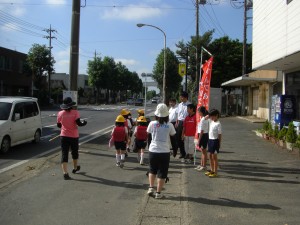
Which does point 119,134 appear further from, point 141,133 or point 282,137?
point 282,137

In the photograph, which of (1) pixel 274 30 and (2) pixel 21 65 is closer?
(1) pixel 274 30

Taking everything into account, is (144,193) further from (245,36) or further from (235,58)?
(235,58)

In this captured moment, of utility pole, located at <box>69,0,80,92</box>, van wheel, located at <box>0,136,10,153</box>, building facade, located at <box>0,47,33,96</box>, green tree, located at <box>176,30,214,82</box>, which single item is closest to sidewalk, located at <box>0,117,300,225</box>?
van wheel, located at <box>0,136,10,153</box>

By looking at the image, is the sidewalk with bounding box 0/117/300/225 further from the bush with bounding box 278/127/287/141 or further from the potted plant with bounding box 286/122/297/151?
the bush with bounding box 278/127/287/141

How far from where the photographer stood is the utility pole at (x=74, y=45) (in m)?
13.3

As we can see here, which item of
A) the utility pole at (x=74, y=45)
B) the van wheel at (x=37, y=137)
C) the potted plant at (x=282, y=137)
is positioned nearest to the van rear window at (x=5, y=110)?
the van wheel at (x=37, y=137)

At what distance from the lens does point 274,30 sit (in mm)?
15477

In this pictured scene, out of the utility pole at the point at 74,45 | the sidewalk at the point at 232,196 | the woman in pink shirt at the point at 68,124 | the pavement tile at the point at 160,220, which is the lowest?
the pavement tile at the point at 160,220

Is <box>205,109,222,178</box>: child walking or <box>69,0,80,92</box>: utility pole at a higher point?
<box>69,0,80,92</box>: utility pole

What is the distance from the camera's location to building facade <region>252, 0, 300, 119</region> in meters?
A: 12.9

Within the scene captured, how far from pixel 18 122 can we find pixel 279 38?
9659 millimetres

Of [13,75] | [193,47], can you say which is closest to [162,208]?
[193,47]

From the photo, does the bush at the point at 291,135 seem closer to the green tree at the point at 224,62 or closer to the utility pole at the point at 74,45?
the utility pole at the point at 74,45

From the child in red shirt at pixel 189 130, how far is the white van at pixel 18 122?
5.46 meters
